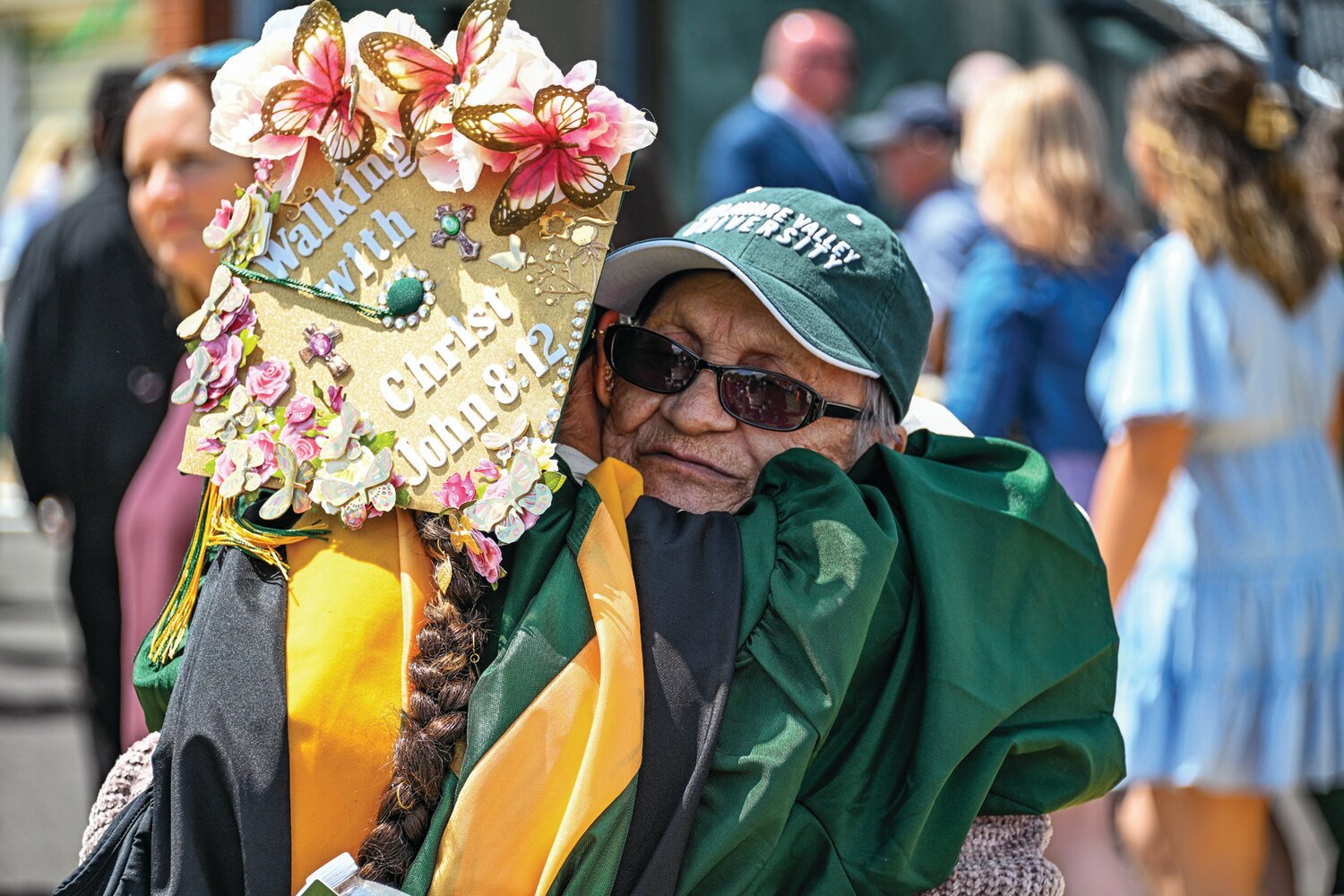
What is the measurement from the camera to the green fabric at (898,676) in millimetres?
1672

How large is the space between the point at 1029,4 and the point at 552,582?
1204 centimetres

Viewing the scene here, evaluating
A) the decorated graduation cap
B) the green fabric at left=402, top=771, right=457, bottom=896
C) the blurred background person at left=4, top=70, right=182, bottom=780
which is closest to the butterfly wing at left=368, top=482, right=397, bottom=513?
the decorated graduation cap

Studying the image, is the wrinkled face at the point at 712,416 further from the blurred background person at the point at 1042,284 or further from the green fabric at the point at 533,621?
the blurred background person at the point at 1042,284

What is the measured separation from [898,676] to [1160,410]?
184 centimetres

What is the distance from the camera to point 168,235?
303 centimetres

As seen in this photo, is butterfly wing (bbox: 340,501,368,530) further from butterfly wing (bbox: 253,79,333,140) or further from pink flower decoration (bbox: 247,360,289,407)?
butterfly wing (bbox: 253,79,333,140)

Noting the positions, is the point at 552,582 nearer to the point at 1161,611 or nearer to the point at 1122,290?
the point at 1161,611

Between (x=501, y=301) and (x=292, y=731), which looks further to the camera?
(x=501, y=301)

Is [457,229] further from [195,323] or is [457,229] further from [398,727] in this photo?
[398,727]

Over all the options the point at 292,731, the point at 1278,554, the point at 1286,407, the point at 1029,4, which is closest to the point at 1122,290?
the point at 1286,407

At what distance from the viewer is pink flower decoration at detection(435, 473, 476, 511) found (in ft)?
5.47

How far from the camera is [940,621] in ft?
5.81

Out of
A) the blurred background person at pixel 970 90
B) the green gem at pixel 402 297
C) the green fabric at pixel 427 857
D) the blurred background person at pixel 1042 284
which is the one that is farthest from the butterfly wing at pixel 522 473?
the blurred background person at pixel 970 90

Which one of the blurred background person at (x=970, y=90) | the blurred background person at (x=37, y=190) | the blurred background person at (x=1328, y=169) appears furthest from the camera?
the blurred background person at (x=37, y=190)
